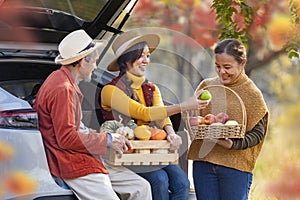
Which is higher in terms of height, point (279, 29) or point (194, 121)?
point (279, 29)

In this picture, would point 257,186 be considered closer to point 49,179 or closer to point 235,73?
point 235,73

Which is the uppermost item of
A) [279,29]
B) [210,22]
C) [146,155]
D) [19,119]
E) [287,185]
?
[279,29]

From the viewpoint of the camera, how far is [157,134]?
416 centimetres

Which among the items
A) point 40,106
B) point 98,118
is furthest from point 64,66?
point 98,118

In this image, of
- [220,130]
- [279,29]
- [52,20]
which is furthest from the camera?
[279,29]

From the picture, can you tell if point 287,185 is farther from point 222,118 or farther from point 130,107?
point 130,107

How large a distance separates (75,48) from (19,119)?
481mm

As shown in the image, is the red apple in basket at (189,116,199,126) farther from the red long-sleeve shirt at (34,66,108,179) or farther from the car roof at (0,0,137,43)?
the car roof at (0,0,137,43)

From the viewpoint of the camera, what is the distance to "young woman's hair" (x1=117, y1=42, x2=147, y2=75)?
4.32 metres

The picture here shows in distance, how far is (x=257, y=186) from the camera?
7.12 meters

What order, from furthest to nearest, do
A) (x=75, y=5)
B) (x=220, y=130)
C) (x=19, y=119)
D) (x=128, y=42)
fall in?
(x=75, y=5)
(x=128, y=42)
(x=220, y=130)
(x=19, y=119)

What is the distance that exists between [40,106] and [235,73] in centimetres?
104

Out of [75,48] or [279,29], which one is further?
[279,29]

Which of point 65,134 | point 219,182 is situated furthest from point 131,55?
point 219,182
